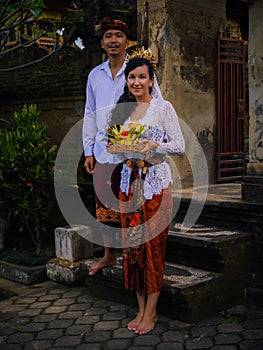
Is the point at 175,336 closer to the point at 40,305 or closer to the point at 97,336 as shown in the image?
the point at 97,336

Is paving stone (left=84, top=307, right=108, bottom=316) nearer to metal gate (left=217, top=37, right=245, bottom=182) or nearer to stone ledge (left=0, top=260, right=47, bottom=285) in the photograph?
stone ledge (left=0, top=260, right=47, bottom=285)

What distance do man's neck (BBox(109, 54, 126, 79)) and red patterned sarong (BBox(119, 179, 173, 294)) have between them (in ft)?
3.78

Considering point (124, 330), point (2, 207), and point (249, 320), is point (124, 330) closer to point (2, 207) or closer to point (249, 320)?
point (249, 320)

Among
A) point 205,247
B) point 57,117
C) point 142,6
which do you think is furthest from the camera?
point 57,117

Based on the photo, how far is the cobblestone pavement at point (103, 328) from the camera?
405cm

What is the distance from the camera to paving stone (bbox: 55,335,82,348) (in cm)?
413

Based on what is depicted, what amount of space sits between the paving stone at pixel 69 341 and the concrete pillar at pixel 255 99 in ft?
7.11

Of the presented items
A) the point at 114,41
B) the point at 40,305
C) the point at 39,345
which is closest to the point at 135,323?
the point at 39,345

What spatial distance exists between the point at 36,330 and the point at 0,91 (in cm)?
606

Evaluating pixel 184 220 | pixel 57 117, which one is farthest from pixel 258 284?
pixel 57 117

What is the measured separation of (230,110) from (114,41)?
3118 mm

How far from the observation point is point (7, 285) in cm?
589

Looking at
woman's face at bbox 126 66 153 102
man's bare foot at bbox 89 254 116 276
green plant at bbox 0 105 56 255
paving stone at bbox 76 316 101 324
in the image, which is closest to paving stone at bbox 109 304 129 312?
paving stone at bbox 76 316 101 324

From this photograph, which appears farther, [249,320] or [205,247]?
[205,247]
